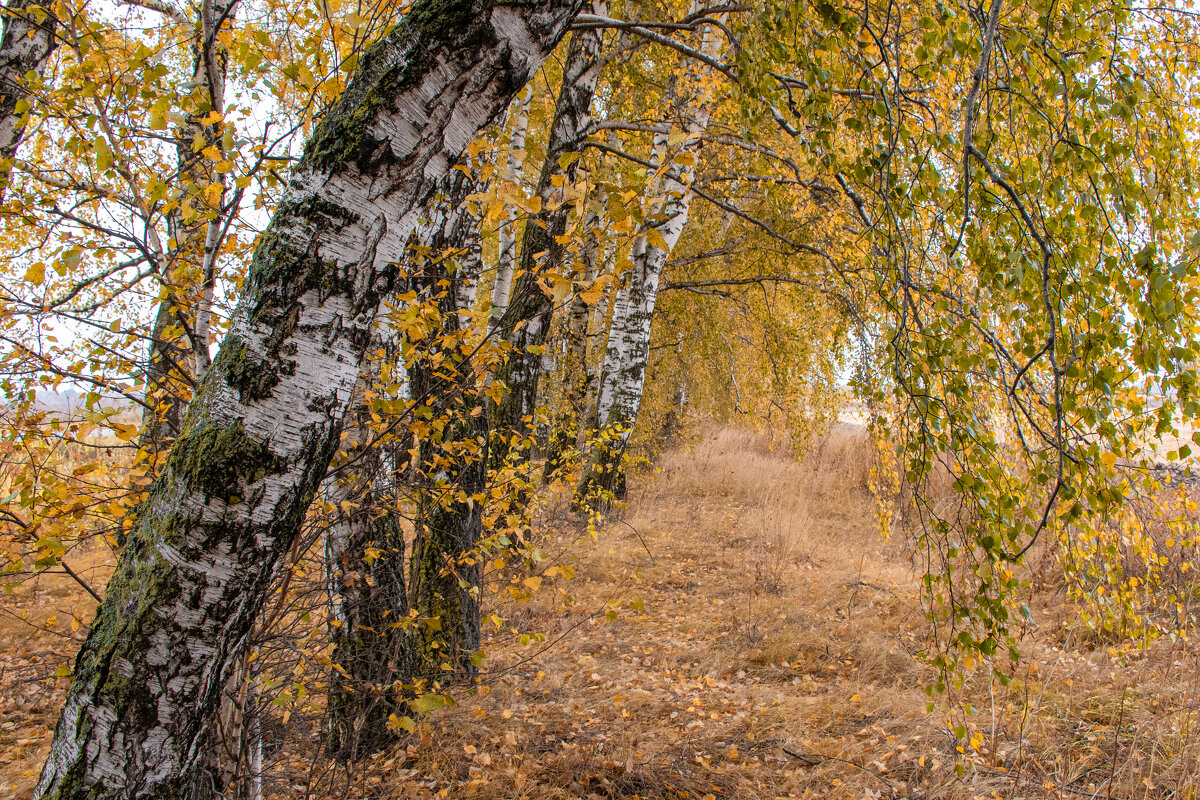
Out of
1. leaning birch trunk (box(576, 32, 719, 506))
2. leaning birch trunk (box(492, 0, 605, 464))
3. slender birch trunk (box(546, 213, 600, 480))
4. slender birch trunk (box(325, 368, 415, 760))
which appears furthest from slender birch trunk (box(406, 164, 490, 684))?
slender birch trunk (box(546, 213, 600, 480))

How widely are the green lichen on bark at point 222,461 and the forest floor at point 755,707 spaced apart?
3.42 ft

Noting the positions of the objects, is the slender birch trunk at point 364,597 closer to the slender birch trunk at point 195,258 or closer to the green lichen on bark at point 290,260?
the slender birch trunk at point 195,258

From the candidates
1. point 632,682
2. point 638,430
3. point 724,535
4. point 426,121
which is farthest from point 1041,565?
point 426,121

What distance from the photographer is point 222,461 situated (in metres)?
1.29

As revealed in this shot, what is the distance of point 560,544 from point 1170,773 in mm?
4504

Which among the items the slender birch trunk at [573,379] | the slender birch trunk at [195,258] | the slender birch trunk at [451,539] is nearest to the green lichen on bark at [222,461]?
the slender birch trunk at [195,258]

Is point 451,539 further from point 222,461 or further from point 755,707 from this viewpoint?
point 222,461

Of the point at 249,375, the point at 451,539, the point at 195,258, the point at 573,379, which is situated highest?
the point at 573,379

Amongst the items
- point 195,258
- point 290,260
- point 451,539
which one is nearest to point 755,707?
point 451,539

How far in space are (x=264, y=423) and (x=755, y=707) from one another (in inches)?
124

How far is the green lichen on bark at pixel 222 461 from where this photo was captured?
50.6 inches

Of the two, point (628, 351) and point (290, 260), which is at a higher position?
point (628, 351)

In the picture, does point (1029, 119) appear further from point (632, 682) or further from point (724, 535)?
point (724, 535)

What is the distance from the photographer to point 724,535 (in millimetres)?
7074
